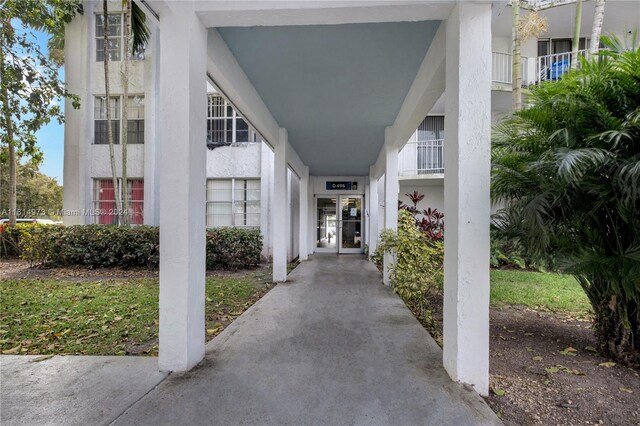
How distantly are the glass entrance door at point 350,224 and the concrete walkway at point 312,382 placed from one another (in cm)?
849

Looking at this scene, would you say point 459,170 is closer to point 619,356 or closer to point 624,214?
point 624,214

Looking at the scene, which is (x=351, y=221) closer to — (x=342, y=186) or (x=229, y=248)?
(x=342, y=186)

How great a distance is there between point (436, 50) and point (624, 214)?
2.26m

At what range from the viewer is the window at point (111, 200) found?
10.4m

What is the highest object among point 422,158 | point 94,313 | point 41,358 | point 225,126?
point 225,126

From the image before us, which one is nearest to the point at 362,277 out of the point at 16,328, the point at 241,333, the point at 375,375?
the point at 241,333

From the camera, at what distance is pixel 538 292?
575 centimetres

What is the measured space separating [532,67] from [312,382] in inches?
421

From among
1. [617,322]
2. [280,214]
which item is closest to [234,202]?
[280,214]

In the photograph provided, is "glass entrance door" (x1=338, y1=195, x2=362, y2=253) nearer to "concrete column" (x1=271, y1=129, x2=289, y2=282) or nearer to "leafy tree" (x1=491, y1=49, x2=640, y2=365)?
"concrete column" (x1=271, y1=129, x2=289, y2=282)

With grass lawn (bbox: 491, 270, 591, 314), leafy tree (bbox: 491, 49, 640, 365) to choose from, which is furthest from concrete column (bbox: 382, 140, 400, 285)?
leafy tree (bbox: 491, 49, 640, 365)

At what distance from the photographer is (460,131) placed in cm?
240

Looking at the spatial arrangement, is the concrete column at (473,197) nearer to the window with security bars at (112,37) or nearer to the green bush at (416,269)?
the green bush at (416,269)

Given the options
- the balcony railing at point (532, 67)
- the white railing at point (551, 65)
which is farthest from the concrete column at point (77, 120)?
the white railing at point (551, 65)
